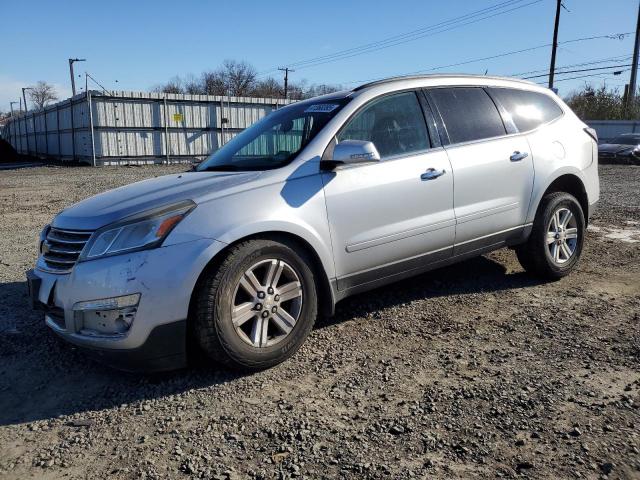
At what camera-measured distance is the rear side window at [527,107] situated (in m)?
4.72

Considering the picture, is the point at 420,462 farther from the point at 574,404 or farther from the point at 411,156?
the point at 411,156

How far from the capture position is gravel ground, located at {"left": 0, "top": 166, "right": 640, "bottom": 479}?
2408 mm

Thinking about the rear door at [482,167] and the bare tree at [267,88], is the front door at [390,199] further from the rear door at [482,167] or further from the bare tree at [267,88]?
the bare tree at [267,88]

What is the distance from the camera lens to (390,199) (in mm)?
3762

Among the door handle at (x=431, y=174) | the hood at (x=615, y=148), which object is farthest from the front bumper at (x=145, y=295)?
the hood at (x=615, y=148)

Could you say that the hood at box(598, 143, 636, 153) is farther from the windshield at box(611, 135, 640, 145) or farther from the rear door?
the rear door

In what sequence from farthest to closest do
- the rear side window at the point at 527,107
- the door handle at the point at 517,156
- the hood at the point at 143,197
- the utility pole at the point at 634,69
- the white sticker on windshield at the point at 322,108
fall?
the utility pole at the point at 634,69
the rear side window at the point at 527,107
the door handle at the point at 517,156
the white sticker on windshield at the point at 322,108
the hood at the point at 143,197

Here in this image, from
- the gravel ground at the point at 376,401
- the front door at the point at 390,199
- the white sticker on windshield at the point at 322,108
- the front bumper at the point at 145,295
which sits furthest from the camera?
the white sticker on windshield at the point at 322,108

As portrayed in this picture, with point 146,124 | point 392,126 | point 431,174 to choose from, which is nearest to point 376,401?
point 431,174

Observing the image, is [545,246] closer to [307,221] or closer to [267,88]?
[307,221]

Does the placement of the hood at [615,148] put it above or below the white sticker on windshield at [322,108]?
below

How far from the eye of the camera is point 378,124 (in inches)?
155

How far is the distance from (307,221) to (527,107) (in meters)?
2.70

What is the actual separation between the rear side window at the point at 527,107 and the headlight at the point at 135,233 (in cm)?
310
